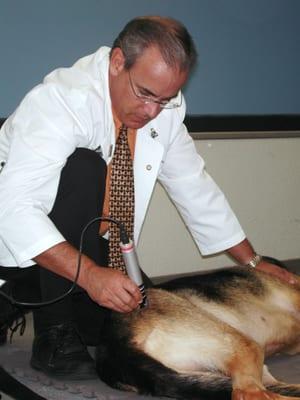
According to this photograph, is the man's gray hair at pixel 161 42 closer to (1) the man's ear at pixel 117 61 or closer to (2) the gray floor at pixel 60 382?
(1) the man's ear at pixel 117 61

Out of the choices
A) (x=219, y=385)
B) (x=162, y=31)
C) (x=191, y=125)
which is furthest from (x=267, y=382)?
(x=191, y=125)

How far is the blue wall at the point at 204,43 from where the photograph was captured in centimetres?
326

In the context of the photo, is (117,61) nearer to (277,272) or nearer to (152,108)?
(152,108)

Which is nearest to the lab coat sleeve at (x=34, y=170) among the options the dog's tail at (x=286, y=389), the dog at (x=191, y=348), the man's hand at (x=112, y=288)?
the man's hand at (x=112, y=288)

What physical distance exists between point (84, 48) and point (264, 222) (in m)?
1.54

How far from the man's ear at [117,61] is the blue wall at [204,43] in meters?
1.10

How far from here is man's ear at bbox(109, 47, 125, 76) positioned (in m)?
2.23

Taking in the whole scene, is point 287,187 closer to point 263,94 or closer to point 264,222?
point 264,222

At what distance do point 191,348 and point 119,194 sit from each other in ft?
2.02

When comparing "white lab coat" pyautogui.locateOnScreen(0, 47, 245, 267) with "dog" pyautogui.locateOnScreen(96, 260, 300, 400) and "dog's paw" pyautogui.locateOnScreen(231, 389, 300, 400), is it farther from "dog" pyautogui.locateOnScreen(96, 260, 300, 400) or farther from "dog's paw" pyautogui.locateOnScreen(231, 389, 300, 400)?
"dog's paw" pyautogui.locateOnScreen(231, 389, 300, 400)

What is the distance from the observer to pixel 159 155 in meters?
2.56

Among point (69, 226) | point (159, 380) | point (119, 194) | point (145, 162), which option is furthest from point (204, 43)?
point (159, 380)

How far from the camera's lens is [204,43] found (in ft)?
12.7

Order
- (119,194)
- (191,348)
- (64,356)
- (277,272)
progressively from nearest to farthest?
(191,348), (64,356), (119,194), (277,272)
